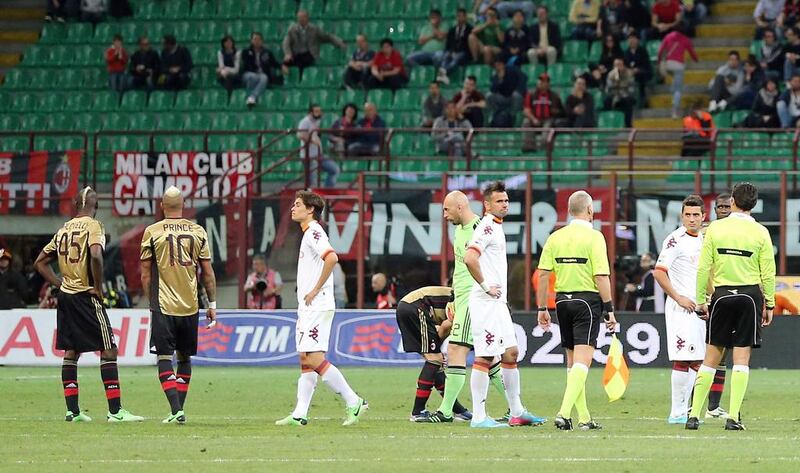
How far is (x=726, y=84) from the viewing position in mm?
29781

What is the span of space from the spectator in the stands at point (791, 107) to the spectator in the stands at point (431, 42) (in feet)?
24.5

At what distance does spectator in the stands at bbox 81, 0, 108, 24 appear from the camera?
120ft

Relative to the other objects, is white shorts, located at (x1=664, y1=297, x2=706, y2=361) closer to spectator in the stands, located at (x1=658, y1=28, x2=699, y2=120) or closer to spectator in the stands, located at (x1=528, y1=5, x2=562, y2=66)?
spectator in the stands, located at (x1=658, y1=28, x2=699, y2=120)

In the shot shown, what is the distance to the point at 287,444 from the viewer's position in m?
12.3

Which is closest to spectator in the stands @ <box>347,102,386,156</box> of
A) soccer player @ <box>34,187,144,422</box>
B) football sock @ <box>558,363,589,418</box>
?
soccer player @ <box>34,187,144,422</box>

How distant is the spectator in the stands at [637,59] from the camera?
30406mm

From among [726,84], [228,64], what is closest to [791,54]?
[726,84]

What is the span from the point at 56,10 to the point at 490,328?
1003 inches

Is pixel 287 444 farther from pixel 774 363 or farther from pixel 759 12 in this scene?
pixel 759 12

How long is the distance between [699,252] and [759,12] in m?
17.3

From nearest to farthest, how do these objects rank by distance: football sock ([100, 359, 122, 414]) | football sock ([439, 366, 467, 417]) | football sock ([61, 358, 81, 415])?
football sock ([439, 366, 467, 417]) → football sock ([100, 359, 122, 414]) → football sock ([61, 358, 81, 415])

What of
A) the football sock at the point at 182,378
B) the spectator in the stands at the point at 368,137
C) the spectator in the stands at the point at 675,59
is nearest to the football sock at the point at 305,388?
the football sock at the point at 182,378

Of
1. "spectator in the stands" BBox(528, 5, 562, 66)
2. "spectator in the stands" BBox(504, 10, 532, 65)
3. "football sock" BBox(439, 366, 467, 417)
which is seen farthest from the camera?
"spectator in the stands" BBox(528, 5, 562, 66)

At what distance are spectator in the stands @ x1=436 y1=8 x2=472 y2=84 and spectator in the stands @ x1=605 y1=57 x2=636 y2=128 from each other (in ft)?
10.8
